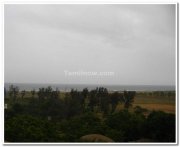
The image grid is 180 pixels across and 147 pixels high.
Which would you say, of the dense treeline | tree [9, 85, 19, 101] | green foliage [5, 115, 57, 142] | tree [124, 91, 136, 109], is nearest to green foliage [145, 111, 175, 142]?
the dense treeline

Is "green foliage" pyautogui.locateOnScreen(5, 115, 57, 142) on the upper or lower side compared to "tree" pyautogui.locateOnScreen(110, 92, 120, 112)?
lower

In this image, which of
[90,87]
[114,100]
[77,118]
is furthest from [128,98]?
[77,118]

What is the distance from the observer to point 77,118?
7973mm

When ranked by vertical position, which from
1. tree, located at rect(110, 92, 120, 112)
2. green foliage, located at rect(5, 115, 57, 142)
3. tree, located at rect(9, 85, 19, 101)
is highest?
tree, located at rect(9, 85, 19, 101)

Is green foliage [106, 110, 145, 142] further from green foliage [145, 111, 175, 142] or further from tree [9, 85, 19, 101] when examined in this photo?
tree [9, 85, 19, 101]

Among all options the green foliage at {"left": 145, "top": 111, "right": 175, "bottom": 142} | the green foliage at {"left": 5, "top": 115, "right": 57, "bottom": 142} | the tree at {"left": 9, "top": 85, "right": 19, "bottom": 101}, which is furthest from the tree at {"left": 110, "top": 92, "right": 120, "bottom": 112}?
the tree at {"left": 9, "top": 85, "right": 19, "bottom": 101}

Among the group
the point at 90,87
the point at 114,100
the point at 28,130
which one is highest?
the point at 90,87

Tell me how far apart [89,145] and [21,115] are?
616mm

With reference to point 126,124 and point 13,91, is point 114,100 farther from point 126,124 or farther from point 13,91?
point 13,91

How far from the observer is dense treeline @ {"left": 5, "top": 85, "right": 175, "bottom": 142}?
7961 mm

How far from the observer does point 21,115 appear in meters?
7.96

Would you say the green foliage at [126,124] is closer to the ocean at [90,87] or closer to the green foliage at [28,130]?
the ocean at [90,87]

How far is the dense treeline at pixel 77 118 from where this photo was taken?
26.1ft

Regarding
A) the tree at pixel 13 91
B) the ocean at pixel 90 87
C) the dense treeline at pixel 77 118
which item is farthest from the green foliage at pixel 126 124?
the tree at pixel 13 91
